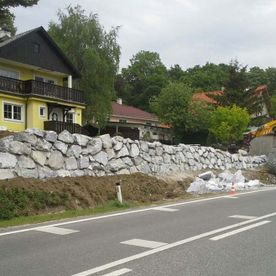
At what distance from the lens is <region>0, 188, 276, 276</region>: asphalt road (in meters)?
6.93

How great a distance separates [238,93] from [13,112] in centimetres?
2639

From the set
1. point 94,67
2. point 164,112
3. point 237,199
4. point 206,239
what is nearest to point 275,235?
point 206,239

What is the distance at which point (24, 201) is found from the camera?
1353 centimetres

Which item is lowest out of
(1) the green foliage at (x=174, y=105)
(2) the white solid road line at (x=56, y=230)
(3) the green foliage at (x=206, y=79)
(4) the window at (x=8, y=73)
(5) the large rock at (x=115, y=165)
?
(2) the white solid road line at (x=56, y=230)

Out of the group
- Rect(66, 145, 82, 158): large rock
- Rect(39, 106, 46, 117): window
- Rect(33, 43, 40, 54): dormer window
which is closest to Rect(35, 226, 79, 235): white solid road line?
Rect(66, 145, 82, 158): large rock

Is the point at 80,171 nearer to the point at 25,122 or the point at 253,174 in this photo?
the point at 253,174

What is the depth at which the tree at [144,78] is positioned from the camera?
7381 cm

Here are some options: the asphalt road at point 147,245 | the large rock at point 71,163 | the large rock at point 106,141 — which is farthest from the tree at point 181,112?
the asphalt road at point 147,245

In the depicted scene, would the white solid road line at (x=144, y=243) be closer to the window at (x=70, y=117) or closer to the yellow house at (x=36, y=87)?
the yellow house at (x=36, y=87)

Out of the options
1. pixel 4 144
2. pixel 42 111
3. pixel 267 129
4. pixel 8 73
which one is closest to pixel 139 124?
pixel 42 111

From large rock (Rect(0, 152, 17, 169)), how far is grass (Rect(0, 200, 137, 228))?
2.60m

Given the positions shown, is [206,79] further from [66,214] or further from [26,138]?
[66,214]

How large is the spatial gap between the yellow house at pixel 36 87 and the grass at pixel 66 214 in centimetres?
2090

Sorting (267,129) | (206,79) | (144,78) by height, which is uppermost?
(144,78)
